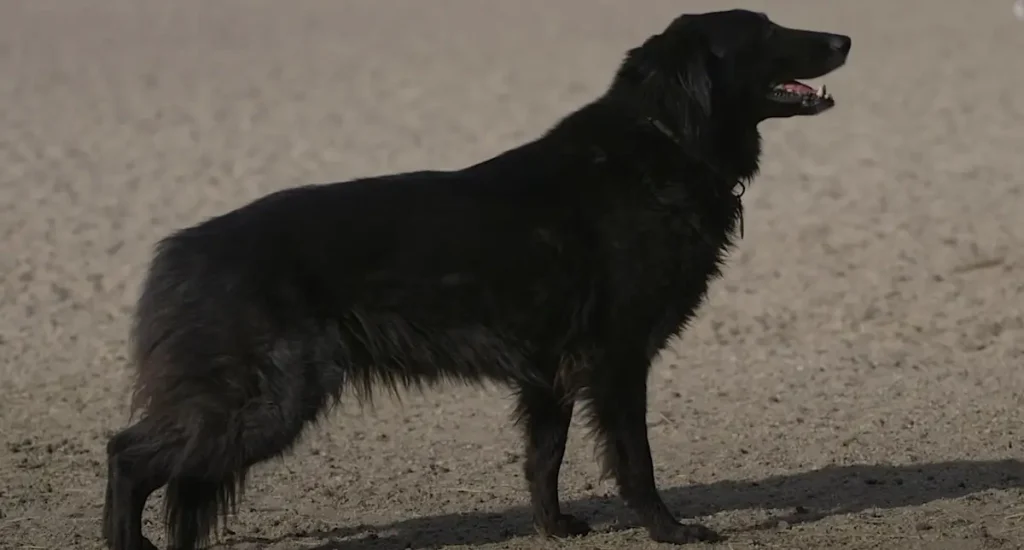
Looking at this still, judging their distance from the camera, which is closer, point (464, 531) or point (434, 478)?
point (464, 531)

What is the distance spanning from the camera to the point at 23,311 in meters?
9.79

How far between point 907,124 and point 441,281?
33.7 feet

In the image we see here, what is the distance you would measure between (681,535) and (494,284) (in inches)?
46.0

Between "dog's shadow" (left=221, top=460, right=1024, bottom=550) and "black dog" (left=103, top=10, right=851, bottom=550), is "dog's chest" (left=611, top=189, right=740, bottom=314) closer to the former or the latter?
"black dog" (left=103, top=10, right=851, bottom=550)

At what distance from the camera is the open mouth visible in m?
5.79

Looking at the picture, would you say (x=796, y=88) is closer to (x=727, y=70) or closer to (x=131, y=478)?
(x=727, y=70)

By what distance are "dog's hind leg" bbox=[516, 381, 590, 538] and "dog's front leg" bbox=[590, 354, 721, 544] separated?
0.24 metres

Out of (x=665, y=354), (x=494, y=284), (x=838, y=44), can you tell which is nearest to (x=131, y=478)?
(x=494, y=284)

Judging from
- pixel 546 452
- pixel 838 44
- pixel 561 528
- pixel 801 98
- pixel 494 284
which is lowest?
pixel 561 528

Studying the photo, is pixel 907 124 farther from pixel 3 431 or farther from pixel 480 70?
pixel 3 431

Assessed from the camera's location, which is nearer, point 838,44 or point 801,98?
point 801,98

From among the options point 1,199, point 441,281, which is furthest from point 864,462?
point 1,199

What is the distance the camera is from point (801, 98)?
5781 mm

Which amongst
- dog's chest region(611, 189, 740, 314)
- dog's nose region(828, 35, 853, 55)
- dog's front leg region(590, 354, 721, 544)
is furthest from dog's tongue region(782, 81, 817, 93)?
dog's front leg region(590, 354, 721, 544)
